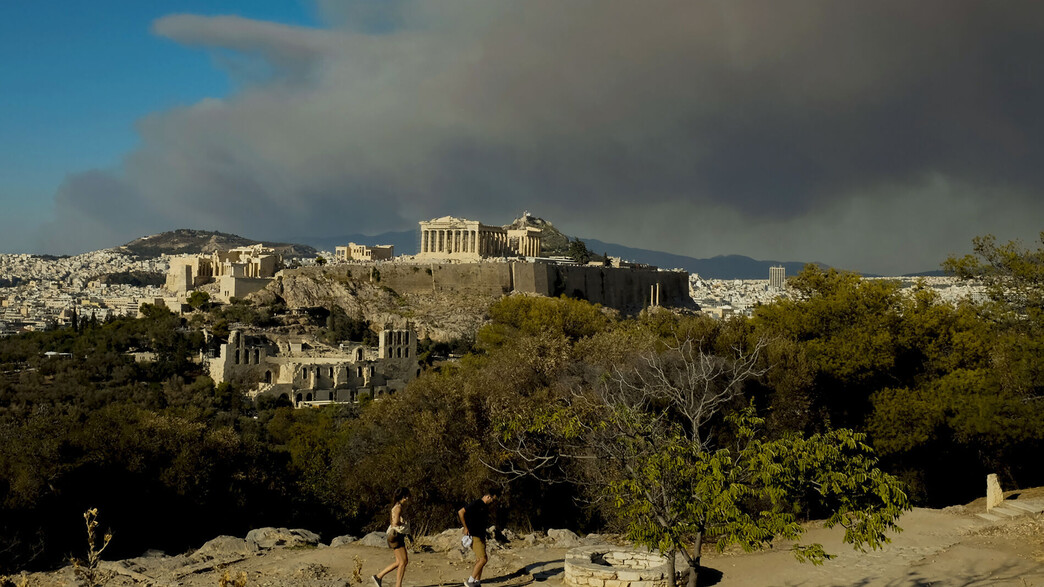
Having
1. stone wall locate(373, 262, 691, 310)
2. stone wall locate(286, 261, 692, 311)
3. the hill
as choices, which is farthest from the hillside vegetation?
the hill

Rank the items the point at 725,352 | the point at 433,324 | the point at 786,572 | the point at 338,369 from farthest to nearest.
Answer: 1. the point at 433,324
2. the point at 338,369
3. the point at 725,352
4. the point at 786,572

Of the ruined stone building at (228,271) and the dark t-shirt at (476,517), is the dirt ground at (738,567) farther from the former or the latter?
the ruined stone building at (228,271)

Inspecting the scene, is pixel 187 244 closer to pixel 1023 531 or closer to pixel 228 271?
pixel 228 271

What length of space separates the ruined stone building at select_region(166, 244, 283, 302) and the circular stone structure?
5511 centimetres

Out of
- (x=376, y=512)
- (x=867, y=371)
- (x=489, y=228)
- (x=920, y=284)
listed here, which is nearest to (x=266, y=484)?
(x=376, y=512)

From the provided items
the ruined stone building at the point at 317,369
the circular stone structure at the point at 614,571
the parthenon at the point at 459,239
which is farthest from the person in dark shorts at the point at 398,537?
the parthenon at the point at 459,239

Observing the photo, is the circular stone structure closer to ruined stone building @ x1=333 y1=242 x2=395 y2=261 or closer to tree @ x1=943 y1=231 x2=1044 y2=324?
tree @ x1=943 y1=231 x2=1044 y2=324

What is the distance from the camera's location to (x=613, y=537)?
13.6 metres

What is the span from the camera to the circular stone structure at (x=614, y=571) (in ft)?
33.7

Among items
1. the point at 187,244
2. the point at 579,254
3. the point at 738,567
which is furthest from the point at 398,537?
the point at 187,244

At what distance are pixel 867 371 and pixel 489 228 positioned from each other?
55311 mm

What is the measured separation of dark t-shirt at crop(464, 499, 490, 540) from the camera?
31.5 feet

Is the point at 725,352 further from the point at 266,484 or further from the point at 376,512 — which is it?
the point at 266,484

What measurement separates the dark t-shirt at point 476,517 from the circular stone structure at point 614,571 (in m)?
1.40
